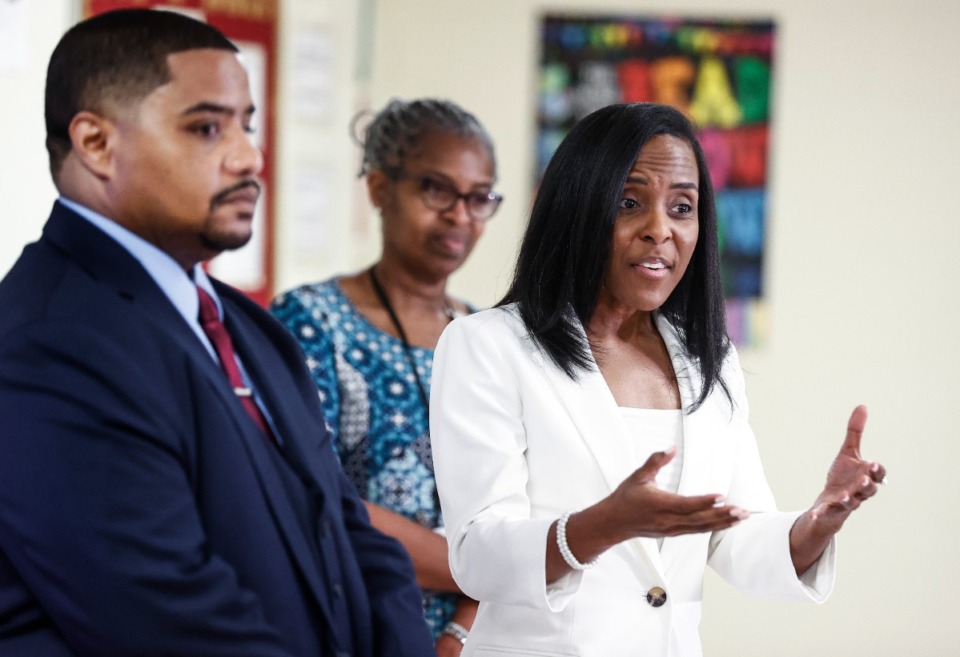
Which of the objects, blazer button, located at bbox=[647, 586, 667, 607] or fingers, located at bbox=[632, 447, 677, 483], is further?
blazer button, located at bbox=[647, 586, 667, 607]

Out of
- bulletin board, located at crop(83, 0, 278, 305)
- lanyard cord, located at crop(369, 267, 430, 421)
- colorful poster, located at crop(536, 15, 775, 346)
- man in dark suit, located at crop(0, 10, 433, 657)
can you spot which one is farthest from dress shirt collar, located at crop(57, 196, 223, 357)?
colorful poster, located at crop(536, 15, 775, 346)

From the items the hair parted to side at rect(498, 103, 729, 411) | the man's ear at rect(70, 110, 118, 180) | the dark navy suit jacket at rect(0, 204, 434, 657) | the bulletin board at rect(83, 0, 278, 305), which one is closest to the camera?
the dark navy suit jacket at rect(0, 204, 434, 657)

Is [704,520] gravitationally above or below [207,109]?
below

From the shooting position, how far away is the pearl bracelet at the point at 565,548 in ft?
5.07

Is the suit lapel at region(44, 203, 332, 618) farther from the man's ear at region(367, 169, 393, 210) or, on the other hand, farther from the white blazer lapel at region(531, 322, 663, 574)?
the man's ear at region(367, 169, 393, 210)

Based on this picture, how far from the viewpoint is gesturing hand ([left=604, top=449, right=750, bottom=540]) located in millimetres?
1420

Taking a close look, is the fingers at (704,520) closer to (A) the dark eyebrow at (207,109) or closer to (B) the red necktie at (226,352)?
(B) the red necktie at (226,352)

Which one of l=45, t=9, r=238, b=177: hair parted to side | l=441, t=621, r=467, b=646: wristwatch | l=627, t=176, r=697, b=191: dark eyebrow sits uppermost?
l=45, t=9, r=238, b=177: hair parted to side

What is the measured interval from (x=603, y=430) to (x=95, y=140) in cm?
79

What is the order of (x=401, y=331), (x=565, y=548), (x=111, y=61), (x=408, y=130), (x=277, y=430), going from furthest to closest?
1. (x=408, y=130)
2. (x=401, y=331)
3. (x=565, y=548)
4. (x=277, y=430)
5. (x=111, y=61)

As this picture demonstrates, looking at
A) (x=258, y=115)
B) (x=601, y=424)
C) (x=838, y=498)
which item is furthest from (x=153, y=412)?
(x=258, y=115)

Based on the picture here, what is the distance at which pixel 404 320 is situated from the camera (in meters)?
2.53

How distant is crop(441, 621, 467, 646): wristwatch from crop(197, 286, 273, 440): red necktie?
1.02 m

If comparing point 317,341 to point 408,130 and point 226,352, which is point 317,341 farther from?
point 226,352
